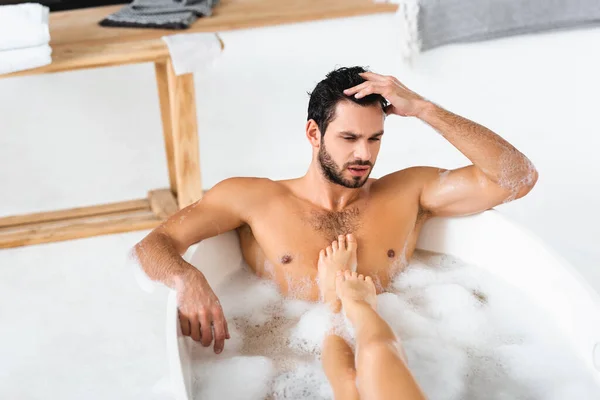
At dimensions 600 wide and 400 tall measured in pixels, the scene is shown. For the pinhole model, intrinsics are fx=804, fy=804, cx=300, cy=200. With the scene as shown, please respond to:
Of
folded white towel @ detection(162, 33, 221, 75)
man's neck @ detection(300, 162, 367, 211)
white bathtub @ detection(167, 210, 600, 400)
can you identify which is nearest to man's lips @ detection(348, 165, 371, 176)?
man's neck @ detection(300, 162, 367, 211)

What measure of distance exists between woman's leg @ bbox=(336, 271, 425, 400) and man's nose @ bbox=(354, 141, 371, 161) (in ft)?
0.92

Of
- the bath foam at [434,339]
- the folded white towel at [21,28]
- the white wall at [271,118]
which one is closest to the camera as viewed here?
the bath foam at [434,339]

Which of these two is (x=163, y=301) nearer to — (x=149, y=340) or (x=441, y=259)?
(x=149, y=340)

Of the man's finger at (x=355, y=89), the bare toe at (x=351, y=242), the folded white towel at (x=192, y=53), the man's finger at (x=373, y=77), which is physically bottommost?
the bare toe at (x=351, y=242)

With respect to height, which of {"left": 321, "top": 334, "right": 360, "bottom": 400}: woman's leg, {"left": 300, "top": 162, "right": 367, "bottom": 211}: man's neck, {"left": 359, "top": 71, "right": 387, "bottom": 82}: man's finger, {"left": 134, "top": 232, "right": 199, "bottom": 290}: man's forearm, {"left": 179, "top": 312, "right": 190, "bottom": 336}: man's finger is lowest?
{"left": 321, "top": 334, "right": 360, "bottom": 400}: woman's leg

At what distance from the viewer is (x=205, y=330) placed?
165cm

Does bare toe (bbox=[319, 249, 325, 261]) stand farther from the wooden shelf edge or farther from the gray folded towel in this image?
the gray folded towel

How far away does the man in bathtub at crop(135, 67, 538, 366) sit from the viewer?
1824mm

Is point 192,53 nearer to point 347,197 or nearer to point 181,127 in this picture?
point 181,127

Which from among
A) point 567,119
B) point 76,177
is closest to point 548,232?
point 567,119

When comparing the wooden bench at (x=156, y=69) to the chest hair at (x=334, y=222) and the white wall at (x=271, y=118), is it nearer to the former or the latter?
the white wall at (x=271, y=118)

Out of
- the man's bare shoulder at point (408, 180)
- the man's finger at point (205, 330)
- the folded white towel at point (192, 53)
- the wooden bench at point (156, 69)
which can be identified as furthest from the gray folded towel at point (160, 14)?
the man's finger at point (205, 330)

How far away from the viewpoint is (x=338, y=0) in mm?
3051

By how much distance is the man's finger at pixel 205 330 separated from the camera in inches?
64.6
